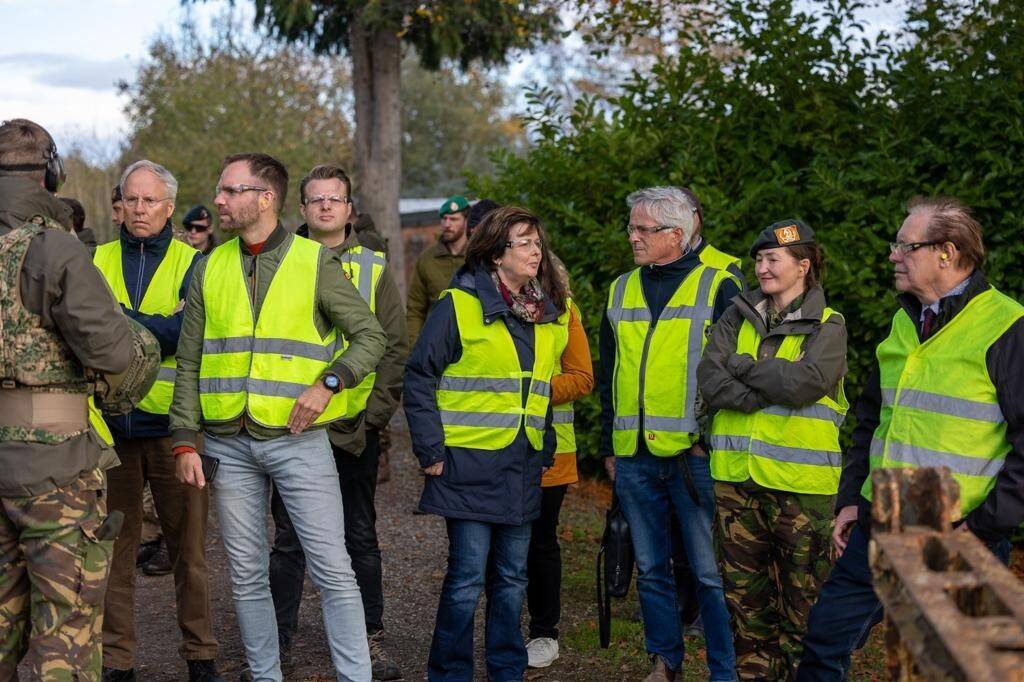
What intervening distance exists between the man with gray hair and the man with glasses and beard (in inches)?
48.5

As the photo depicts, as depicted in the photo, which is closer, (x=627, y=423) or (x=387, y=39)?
(x=627, y=423)

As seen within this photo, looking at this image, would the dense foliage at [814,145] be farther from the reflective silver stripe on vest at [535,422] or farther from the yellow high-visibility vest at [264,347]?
the yellow high-visibility vest at [264,347]

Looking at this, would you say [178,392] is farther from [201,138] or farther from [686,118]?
[201,138]

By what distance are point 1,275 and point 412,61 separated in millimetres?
41110

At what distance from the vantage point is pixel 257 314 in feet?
15.9

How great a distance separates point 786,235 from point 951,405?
1.13 metres

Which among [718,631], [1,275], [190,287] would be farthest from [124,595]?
[718,631]

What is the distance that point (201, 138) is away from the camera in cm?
2989

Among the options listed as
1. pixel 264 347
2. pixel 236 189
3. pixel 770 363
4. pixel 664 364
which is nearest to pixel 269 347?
pixel 264 347

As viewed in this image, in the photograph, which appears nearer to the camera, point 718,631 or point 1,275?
point 1,275

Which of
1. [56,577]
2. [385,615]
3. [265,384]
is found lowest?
[385,615]

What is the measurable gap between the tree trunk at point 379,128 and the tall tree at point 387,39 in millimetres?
13

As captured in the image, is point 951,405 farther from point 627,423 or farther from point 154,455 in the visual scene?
point 154,455

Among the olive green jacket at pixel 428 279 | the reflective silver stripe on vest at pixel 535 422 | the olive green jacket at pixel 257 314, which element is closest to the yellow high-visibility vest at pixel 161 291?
the olive green jacket at pixel 257 314
